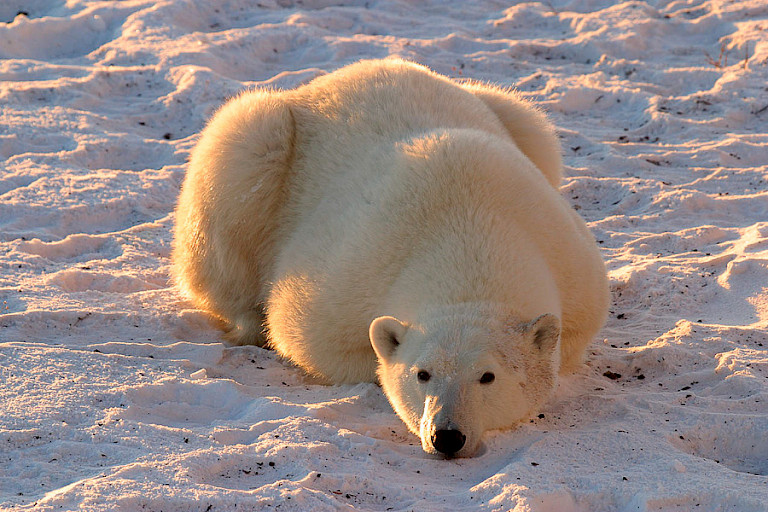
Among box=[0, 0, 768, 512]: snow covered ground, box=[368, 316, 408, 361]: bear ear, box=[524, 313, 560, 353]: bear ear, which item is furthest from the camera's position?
box=[368, 316, 408, 361]: bear ear

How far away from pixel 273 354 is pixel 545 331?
6.27ft

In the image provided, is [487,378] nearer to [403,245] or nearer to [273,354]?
[403,245]

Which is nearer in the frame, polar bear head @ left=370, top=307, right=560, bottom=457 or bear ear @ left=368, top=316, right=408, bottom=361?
polar bear head @ left=370, top=307, right=560, bottom=457

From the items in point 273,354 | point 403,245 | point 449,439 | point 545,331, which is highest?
point 403,245

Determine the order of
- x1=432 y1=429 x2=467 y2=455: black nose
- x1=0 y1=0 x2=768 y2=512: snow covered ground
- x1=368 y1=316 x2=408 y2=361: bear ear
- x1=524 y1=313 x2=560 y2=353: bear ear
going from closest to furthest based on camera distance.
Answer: x1=0 y1=0 x2=768 y2=512: snow covered ground, x1=432 y1=429 x2=467 y2=455: black nose, x1=524 y1=313 x2=560 y2=353: bear ear, x1=368 y1=316 x2=408 y2=361: bear ear

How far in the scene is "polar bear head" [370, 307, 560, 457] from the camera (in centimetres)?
381

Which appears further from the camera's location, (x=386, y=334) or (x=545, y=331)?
(x=386, y=334)

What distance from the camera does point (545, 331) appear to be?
400 centimetres

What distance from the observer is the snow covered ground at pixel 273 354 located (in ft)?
11.9

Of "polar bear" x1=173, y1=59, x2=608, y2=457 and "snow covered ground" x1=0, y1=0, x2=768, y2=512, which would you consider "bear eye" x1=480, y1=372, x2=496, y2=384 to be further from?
"snow covered ground" x1=0, y1=0, x2=768, y2=512

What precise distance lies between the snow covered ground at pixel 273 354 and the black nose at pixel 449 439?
12cm

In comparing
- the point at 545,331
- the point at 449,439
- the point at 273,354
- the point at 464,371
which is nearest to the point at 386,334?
the point at 464,371

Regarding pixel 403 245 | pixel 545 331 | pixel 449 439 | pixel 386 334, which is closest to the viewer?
pixel 449 439

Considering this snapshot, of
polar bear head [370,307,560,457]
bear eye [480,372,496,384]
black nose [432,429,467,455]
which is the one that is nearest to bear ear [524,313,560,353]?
polar bear head [370,307,560,457]
